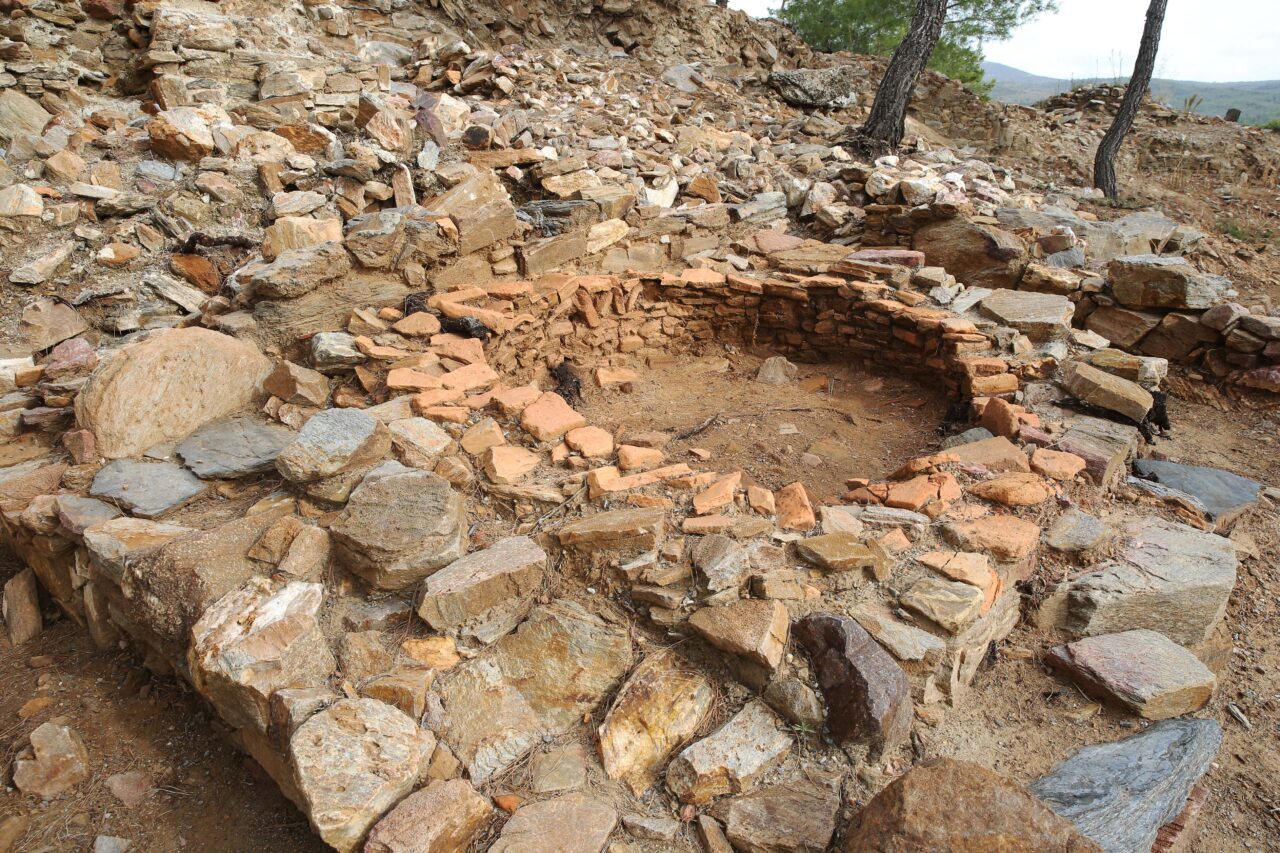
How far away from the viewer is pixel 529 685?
2.24 meters

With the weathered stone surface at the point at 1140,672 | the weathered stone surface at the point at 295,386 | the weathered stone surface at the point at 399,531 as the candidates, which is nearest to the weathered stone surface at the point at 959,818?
the weathered stone surface at the point at 1140,672

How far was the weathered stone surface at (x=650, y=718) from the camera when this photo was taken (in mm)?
2018

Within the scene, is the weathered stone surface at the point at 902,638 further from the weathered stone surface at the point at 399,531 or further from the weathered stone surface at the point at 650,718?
the weathered stone surface at the point at 399,531

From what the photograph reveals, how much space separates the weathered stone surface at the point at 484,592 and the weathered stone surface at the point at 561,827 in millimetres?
614

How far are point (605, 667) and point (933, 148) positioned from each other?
27.7 ft

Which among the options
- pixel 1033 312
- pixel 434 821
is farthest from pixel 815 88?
pixel 434 821

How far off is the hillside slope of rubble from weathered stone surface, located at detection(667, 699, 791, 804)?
1 cm

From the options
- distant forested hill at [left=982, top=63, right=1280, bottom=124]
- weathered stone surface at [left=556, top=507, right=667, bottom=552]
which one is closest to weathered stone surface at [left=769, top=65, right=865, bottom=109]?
weathered stone surface at [left=556, top=507, right=667, bottom=552]

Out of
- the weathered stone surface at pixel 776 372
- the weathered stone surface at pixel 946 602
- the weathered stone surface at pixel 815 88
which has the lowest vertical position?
the weathered stone surface at pixel 776 372

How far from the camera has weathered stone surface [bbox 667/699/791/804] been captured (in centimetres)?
193

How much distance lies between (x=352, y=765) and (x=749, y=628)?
1.20m

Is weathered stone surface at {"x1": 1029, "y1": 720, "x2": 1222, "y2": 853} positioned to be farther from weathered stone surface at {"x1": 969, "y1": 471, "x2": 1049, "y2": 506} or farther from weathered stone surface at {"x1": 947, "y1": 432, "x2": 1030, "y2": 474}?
weathered stone surface at {"x1": 947, "y1": 432, "x2": 1030, "y2": 474}

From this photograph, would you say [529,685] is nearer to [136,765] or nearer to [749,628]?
[749,628]

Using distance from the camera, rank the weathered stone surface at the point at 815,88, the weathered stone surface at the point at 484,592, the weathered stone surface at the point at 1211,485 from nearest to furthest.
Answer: the weathered stone surface at the point at 484,592 → the weathered stone surface at the point at 1211,485 → the weathered stone surface at the point at 815,88
